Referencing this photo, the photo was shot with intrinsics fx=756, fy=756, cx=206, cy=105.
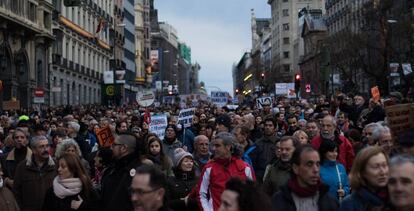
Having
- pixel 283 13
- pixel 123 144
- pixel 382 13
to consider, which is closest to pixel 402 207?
pixel 123 144

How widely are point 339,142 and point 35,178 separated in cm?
416

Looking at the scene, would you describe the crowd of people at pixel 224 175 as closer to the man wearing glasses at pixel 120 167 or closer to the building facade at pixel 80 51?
the man wearing glasses at pixel 120 167

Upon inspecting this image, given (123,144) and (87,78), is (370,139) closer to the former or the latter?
(123,144)

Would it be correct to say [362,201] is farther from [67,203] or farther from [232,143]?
[67,203]

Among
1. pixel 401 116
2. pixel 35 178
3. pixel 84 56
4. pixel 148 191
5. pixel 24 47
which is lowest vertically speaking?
pixel 35 178

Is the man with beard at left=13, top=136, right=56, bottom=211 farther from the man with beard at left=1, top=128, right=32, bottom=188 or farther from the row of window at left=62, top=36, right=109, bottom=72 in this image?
the row of window at left=62, top=36, right=109, bottom=72

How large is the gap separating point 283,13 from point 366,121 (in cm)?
13215

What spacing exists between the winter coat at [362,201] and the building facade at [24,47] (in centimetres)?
4034

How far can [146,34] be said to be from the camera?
130000 mm

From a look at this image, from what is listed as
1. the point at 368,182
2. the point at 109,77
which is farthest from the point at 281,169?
the point at 109,77

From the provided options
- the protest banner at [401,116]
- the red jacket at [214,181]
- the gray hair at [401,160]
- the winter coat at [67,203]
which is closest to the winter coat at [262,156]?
the protest banner at [401,116]

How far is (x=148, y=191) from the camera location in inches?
201

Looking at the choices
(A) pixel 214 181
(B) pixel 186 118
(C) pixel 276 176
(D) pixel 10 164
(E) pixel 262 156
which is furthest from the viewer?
(B) pixel 186 118

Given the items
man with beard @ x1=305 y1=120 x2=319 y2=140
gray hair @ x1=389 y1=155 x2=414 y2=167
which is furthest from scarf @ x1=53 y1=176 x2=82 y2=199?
man with beard @ x1=305 y1=120 x2=319 y2=140
